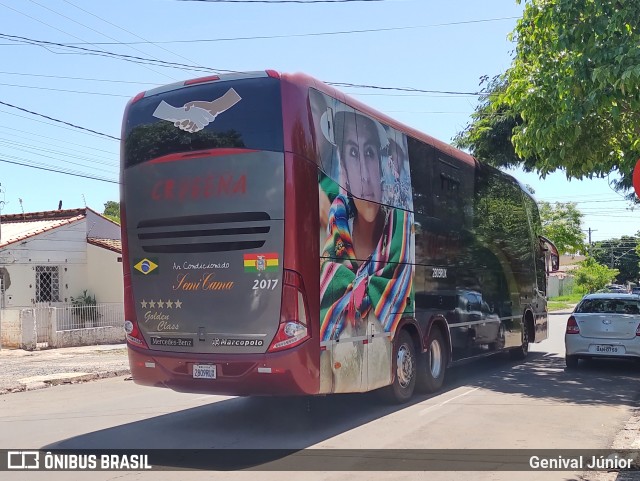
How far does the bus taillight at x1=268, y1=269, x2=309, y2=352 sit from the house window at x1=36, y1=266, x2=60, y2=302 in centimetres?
1683

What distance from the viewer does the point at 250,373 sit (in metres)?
7.67

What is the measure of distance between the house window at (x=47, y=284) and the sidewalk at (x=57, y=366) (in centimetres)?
317

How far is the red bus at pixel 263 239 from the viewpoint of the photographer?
7695 mm

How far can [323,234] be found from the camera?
317 inches

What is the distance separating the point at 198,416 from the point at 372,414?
237cm

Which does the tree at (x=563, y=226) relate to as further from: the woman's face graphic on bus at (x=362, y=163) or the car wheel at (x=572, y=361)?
the woman's face graphic on bus at (x=362, y=163)

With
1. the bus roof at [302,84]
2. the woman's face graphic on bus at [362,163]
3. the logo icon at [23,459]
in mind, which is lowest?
the logo icon at [23,459]

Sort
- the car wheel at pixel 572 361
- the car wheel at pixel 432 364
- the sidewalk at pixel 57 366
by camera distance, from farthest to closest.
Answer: the car wheel at pixel 572 361, the sidewalk at pixel 57 366, the car wheel at pixel 432 364

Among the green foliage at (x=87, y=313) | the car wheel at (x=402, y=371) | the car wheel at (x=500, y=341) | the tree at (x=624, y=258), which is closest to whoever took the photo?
the car wheel at (x=402, y=371)

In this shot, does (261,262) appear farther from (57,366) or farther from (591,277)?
(591,277)

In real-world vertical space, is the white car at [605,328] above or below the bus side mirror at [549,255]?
below

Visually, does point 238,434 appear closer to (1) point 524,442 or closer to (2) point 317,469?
(2) point 317,469

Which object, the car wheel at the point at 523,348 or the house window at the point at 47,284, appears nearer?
the car wheel at the point at 523,348

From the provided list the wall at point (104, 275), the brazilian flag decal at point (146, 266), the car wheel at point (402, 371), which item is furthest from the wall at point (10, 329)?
the car wheel at point (402, 371)
